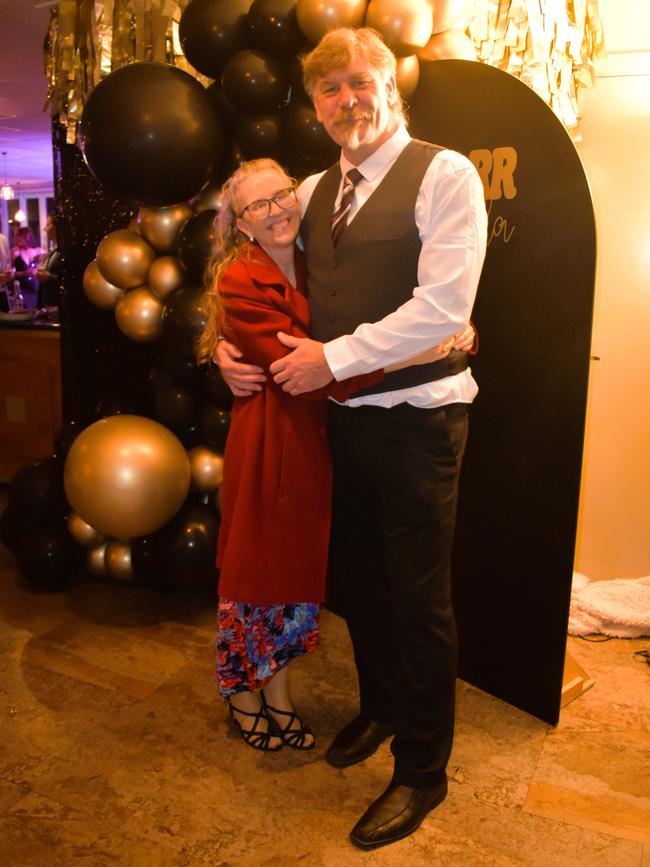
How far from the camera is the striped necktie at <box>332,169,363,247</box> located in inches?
61.2

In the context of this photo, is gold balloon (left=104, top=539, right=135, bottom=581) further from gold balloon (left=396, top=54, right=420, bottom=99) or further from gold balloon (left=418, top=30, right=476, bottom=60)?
gold balloon (left=418, top=30, right=476, bottom=60)

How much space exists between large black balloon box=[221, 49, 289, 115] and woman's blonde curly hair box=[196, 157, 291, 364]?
0.53 metres

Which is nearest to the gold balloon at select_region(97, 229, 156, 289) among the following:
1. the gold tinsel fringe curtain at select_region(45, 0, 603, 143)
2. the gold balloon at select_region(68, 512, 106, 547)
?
the gold tinsel fringe curtain at select_region(45, 0, 603, 143)

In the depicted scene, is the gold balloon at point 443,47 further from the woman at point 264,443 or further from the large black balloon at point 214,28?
the woman at point 264,443

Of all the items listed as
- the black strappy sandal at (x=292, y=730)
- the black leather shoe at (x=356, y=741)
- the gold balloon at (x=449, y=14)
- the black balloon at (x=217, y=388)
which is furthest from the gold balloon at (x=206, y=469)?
the gold balloon at (x=449, y=14)

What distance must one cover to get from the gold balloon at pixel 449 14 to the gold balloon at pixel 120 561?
1.94m

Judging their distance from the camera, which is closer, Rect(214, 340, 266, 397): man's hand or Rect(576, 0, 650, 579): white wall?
Rect(214, 340, 266, 397): man's hand

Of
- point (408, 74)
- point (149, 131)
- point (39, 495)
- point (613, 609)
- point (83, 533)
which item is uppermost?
point (408, 74)

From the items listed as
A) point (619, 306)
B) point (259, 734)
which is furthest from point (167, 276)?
point (619, 306)

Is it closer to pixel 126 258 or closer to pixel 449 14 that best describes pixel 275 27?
pixel 449 14

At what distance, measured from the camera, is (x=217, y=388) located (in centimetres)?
244

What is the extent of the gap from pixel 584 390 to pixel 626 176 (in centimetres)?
110

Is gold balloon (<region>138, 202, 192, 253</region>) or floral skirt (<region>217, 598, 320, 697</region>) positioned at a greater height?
gold balloon (<region>138, 202, 192, 253</region>)

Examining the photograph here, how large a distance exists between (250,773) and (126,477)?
945 mm
